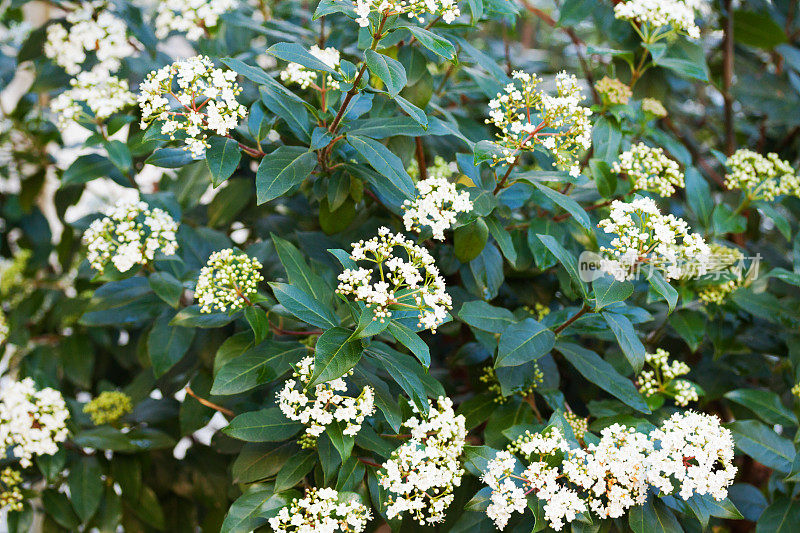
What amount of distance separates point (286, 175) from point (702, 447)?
29.2 inches

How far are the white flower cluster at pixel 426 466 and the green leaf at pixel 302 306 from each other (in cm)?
20

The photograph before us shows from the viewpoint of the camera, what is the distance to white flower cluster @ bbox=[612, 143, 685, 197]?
1.22m

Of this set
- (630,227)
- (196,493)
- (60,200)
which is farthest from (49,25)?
(630,227)

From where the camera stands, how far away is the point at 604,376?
1145mm

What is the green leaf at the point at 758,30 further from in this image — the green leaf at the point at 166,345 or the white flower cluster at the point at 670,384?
the green leaf at the point at 166,345

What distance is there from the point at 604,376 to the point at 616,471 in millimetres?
241

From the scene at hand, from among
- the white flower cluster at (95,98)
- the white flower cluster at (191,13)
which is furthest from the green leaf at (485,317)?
the white flower cluster at (191,13)

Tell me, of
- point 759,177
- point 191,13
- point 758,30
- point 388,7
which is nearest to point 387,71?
point 388,7

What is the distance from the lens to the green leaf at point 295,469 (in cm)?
102

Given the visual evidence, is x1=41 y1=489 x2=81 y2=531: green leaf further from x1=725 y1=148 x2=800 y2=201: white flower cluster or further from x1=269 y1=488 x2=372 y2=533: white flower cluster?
x1=725 y1=148 x2=800 y2=201: white flower cluster

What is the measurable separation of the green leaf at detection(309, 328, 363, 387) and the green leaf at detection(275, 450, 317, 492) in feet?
0.68

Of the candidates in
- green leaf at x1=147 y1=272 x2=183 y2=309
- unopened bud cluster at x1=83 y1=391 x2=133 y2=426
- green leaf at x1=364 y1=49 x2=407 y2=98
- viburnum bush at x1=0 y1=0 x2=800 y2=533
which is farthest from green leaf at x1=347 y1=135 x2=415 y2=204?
unopened bud cluster at x1=83 y1=391 x2=133 y2=426

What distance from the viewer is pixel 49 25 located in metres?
1.65

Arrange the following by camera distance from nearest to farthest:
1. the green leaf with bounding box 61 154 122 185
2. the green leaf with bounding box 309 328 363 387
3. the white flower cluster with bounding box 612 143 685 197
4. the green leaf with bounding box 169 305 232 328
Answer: the green leaf with bounding box 309 328 363 387, the green leaf with bounding box 169 305 232 328, the white flower cluster with bounding box 612 143 685 197, the green leaf with bounding box 61 154 122 185
